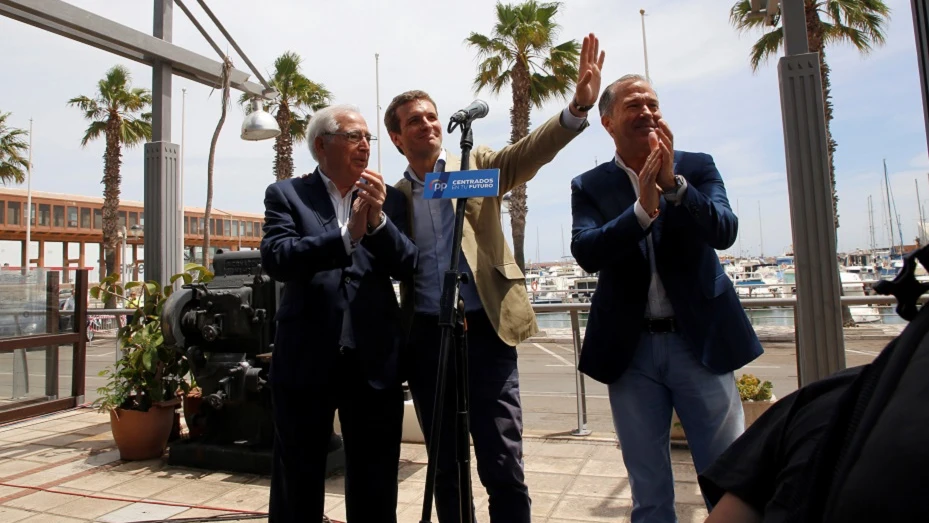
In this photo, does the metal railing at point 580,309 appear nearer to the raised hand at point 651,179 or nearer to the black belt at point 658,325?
the black belt at point 658,325

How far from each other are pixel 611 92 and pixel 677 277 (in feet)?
2.03

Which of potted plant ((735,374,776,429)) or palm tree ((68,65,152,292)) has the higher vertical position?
palm tree ((68,65,152,292))

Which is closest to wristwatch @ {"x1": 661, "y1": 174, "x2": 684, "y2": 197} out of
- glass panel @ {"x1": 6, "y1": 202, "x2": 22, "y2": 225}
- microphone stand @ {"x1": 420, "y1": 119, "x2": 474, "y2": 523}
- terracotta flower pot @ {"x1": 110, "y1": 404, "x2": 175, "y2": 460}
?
microphone stand @ {"x1": 420, "y1": 119, "x2": 474, "y2": 523}

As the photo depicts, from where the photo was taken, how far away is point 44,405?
6301 mm

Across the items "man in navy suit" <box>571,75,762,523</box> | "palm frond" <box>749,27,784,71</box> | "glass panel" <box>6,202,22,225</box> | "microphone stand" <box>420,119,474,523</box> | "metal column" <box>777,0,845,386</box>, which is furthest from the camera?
"glass panel" <box>6,202,22,225</box>

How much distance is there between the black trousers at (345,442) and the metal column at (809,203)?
194 cm

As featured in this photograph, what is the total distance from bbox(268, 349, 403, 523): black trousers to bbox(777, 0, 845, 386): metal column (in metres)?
1.94

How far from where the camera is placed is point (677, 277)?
193 centimetres

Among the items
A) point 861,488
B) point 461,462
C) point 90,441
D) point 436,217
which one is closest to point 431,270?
point 436,217

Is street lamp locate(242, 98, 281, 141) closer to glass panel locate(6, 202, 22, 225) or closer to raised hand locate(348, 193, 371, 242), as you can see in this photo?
raised hand locate(348, 193, 371, 242)

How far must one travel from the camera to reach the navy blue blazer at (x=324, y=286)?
2.06 m

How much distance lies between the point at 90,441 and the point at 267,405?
2.11 metres

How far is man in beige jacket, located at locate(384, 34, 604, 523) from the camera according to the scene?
6.91ft

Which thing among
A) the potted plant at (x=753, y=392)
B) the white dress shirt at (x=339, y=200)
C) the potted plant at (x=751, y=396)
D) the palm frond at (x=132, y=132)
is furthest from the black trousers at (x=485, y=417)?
the palm frond at (x=132, y=132)
